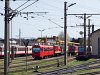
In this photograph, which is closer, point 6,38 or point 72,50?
point 6,38

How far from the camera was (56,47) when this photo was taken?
7212cm

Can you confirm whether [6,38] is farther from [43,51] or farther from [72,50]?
[72,50]

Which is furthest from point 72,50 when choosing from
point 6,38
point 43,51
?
point 6,38

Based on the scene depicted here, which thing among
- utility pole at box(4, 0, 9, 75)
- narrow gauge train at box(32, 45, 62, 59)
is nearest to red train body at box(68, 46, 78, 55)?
narrow gauge train at box(32, 45, 62, 59)

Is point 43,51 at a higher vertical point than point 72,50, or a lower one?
higher

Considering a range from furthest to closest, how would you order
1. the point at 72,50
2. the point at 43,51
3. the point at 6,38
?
the point at 72,50, the point at 43,51, the point at 6,38

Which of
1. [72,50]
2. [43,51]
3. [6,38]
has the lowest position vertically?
[72,50]

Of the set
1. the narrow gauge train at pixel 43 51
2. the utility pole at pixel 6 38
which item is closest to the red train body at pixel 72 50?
the narrow gauge train at pixel 43 51

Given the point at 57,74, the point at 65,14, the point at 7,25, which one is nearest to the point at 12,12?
the point at 7,25

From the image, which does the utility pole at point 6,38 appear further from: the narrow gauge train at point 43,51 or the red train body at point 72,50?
the red train body at point 72,50

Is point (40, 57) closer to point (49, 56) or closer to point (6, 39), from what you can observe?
point (49, 56)

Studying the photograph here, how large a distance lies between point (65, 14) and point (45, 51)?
65.6 feet

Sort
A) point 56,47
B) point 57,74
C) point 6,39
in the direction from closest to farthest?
1. point 6,39
2. point 57,74
3. point 56,47

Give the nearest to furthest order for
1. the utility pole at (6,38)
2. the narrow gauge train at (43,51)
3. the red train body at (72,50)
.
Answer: the utility pole at (6,38) < the narrow gauge train at (43,51) < the red train body at (72,50)
